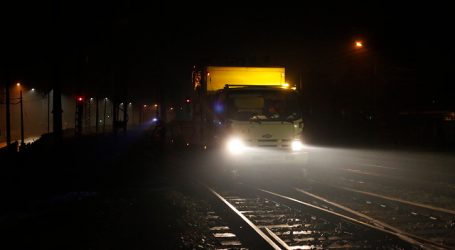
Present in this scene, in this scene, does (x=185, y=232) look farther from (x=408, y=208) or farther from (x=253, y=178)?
(x=253, y=178)

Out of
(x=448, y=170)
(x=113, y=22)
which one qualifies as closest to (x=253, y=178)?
(x=448, y=170)

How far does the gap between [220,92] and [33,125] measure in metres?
78.9

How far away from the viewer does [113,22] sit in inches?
1738

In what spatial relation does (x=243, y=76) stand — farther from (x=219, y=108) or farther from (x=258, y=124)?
(x=258, y=124)

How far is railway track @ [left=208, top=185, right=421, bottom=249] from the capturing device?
8453 millimetres

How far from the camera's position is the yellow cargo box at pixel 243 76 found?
20281mm

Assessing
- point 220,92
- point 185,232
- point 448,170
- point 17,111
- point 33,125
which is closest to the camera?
point 185,232

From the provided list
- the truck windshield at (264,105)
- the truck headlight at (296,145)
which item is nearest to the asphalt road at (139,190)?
the truck headlight at (296,145)

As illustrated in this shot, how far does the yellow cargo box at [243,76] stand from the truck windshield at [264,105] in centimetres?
204

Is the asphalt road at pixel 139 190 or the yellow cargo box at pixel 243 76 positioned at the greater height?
the yellow cargo box at pixel 243 76

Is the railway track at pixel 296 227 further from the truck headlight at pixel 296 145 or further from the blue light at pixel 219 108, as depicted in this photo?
the blue light at pixel 219 108

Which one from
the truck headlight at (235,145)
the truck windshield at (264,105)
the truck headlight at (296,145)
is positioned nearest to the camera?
the truck headlight at (235,145)

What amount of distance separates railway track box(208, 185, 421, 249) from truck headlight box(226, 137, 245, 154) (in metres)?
3.86

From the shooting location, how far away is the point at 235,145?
17.4 metres
